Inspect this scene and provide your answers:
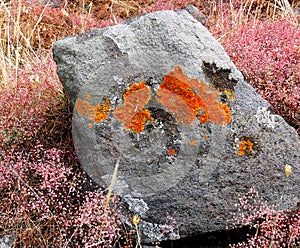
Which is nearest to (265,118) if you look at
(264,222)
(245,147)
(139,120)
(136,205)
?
(245,147)

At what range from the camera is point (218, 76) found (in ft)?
8.73

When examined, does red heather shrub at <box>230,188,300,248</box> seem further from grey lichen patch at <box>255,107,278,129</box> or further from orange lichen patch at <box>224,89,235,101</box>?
orange lichen patch at <box>224,89,235,101</box>

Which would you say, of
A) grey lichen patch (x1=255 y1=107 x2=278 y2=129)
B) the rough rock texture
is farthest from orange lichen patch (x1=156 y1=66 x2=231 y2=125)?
grey lichen patch (x1=255 y1=107 x2=278 y2=129)

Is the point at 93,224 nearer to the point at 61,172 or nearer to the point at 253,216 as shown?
the point at 61,172

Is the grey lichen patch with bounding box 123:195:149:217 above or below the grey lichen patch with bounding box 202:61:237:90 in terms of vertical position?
below

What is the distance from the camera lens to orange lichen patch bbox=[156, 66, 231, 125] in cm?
258

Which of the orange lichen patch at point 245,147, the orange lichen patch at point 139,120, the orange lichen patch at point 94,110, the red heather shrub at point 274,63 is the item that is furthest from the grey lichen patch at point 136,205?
the red heather shrub at point 274,63

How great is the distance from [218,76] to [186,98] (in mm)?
276

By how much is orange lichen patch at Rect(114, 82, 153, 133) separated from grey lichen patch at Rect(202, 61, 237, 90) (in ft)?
1.35

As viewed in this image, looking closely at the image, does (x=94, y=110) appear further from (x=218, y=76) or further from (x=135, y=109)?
(x=218, y=76)

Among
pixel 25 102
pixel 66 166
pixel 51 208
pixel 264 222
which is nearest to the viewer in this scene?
pixel 264 222

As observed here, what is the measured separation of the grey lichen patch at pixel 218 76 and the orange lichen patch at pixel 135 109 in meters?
0.41

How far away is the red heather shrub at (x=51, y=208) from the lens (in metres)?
2.52

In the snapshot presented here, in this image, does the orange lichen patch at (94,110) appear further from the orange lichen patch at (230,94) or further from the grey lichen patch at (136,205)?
the orange lichen patch at (230,94)
